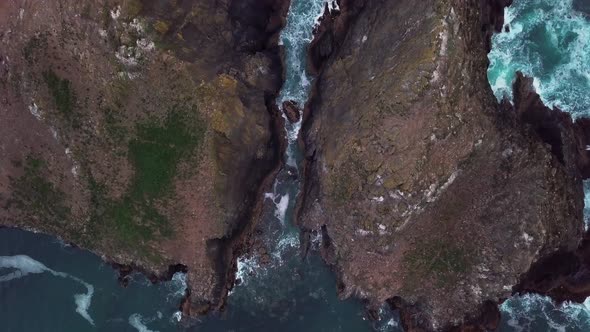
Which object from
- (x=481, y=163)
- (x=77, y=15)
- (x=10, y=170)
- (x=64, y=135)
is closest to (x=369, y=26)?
(x=481, y=163)

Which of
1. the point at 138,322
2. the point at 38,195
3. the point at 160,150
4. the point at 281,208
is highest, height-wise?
the point at 160,150

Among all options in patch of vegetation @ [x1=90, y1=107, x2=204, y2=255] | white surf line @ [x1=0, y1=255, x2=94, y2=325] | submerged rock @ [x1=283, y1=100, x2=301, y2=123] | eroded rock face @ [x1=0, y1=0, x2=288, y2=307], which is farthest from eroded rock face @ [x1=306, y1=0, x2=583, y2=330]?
white surf line @ [x1=0, y1=255, x2=94, y2=325]

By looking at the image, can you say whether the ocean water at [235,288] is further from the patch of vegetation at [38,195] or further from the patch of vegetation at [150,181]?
the patch of vegetation at [150,181]

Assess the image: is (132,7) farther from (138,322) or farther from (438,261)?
(438,261)

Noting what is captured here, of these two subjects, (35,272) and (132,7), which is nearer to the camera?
(132,7)

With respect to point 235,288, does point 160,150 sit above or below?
above

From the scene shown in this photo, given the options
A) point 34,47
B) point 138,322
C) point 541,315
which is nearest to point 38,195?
point 34,47

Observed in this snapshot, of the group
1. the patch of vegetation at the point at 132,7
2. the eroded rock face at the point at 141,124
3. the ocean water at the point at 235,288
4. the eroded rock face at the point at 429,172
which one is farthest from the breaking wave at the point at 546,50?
the patch of vegetation at the point at 132,7

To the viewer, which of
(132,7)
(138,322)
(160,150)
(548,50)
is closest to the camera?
(132,7)
